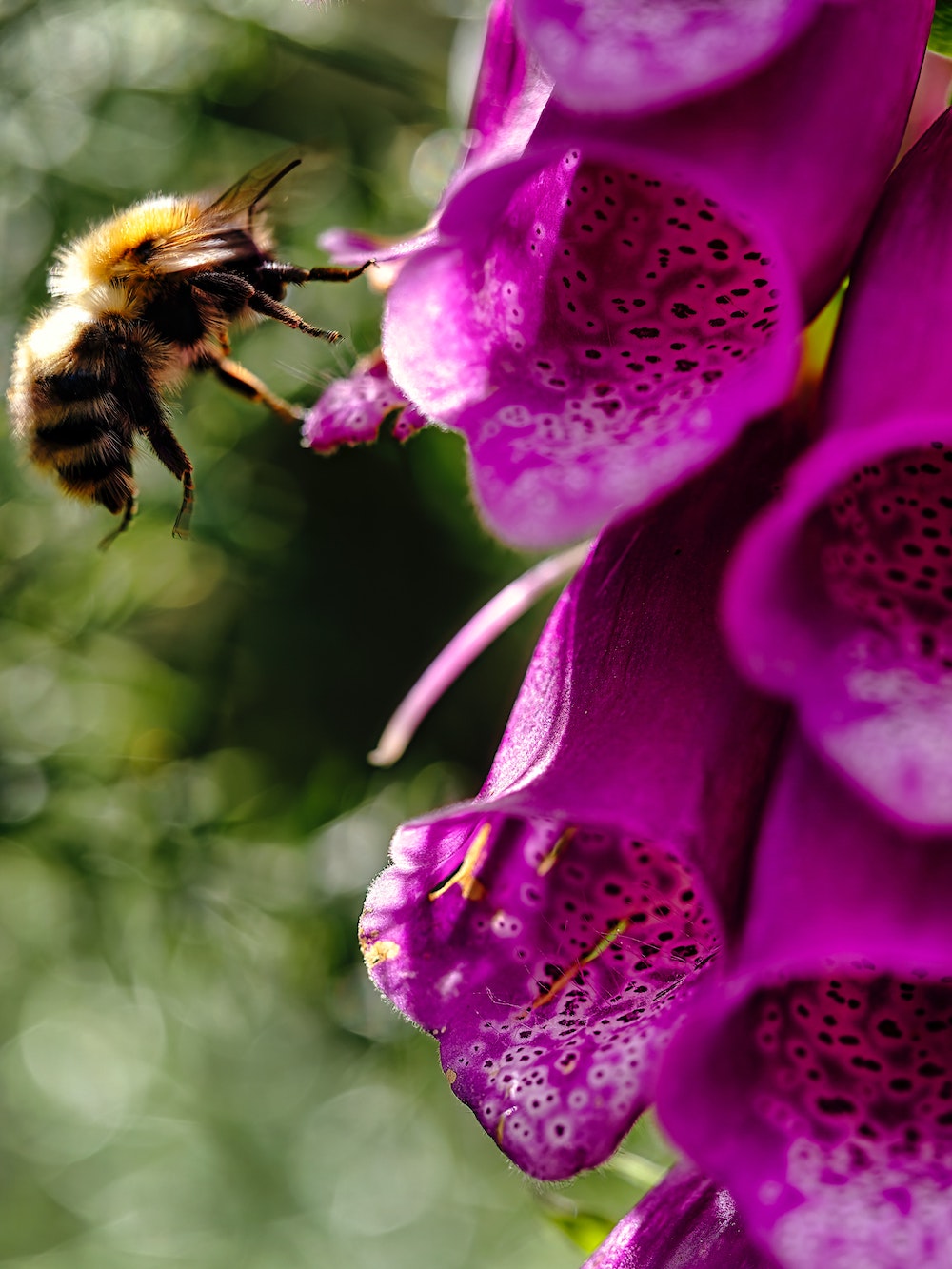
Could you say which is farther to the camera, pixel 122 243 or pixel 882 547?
pixel 122 243

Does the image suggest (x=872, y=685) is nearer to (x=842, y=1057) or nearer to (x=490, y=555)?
(x=842, y=1057)

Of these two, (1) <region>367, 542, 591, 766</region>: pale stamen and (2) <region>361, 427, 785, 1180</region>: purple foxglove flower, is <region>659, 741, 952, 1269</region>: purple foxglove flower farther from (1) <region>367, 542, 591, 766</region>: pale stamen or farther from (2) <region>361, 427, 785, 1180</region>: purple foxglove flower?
(1) <region>367, 542, 591, 766</region>: pale stamen

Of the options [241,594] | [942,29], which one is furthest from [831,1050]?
[241,594]

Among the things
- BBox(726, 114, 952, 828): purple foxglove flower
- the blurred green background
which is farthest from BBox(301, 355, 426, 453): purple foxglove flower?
the blurred green background

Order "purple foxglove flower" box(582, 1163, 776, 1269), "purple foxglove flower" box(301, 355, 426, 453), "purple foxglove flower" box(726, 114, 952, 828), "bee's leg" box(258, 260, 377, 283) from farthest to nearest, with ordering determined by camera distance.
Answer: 1. "bee's leg" box(258, 260, 377, 283)
2. "purple foxglove flower" box(301, 355, 426, 453)
3. "purple foxglove flower" box(582, 1163, 776, 1269)
4. "purple foxglove flower" box(726, 114, 952, 828)

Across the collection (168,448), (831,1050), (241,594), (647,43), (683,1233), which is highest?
(647,43)

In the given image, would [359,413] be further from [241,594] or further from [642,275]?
[241,594]

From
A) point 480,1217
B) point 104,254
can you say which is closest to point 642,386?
point 104,254
